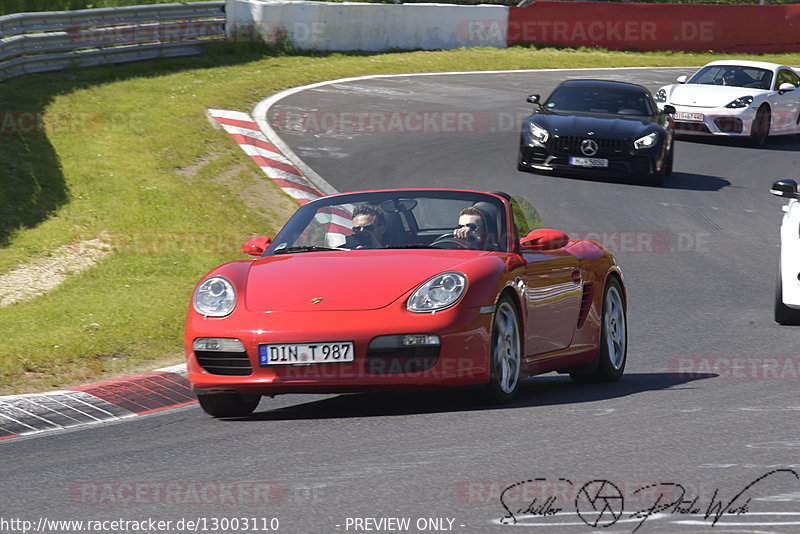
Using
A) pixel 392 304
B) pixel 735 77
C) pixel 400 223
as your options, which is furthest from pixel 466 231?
pixel 735 77

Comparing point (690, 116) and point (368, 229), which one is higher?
point (368, 229)

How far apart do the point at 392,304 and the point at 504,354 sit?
76 centimetres

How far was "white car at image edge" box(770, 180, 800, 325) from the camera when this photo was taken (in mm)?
11461

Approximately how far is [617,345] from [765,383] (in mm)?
1169

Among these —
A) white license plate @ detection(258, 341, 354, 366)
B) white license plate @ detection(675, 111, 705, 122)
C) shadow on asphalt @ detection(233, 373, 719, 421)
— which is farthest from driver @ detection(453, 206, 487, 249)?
white license plate @ detection(675, 111, 705, 122)

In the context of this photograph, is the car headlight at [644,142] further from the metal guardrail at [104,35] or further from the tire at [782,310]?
the metal guardrail at [104,35]

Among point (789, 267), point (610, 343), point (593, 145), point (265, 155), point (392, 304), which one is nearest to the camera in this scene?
point (392, 304)

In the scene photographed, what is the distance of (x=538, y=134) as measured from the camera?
19.1 metres

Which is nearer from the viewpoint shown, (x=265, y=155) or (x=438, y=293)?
(x=438, y=293)

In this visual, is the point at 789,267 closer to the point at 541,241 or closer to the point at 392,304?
the point at 541,241

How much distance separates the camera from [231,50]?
88.9ft

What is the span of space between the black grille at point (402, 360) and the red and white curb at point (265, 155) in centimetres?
908

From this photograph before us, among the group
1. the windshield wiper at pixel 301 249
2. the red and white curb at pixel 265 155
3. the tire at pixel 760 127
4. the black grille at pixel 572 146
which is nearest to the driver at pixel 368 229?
the windshield wiper at pixel 301 249

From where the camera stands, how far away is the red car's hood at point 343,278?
289 inches
